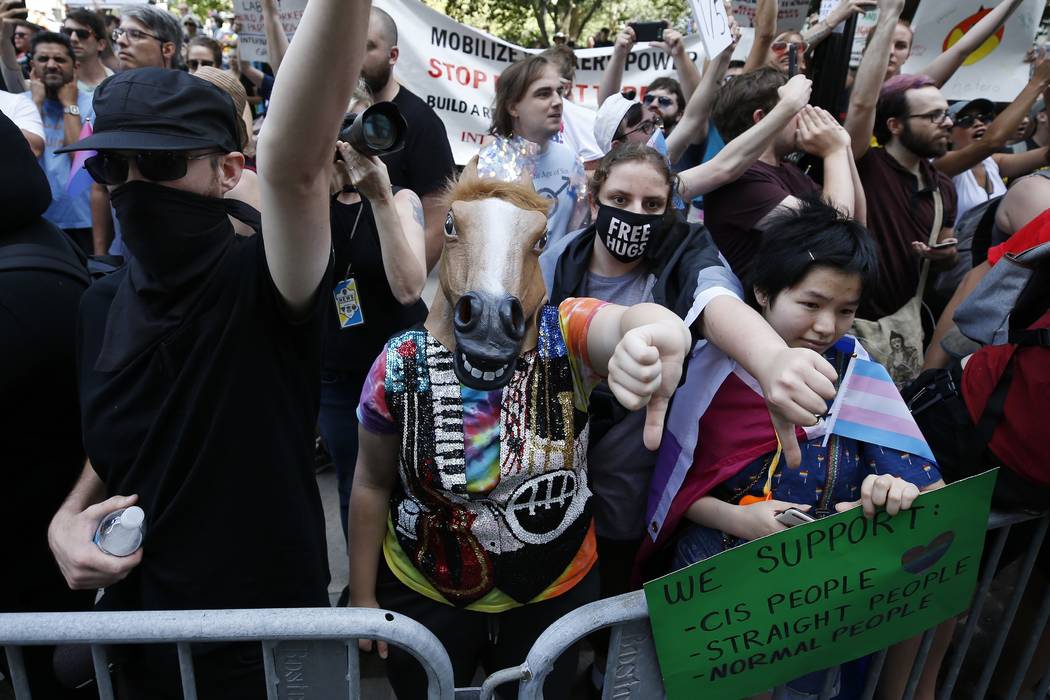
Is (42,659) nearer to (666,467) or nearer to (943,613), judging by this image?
(666,467)

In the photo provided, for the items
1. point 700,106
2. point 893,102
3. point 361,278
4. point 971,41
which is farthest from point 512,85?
point 971,41

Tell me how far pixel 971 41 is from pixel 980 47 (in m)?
0.94

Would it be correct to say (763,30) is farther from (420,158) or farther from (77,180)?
(77,180)

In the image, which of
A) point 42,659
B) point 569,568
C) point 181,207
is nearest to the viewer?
point 181,207

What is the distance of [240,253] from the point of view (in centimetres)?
142

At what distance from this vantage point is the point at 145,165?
132cm

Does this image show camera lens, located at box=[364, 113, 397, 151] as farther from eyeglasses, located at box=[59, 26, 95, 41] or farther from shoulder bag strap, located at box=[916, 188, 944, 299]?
eyeglasses, located at box=[59, 26, 95, 41]

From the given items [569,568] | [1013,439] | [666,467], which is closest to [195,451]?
[569,568]

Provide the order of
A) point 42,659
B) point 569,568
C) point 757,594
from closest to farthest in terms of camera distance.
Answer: point 757,594
point 569,568
point 42,659

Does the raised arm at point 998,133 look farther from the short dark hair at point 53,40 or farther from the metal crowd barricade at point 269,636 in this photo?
the short dark hair at point 53,40

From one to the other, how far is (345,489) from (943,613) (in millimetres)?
2159

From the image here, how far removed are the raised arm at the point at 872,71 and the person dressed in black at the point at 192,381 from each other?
7.72 ft

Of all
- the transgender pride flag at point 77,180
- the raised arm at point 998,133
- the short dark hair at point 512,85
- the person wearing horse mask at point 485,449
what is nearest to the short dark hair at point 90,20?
the transgender pride flag at point 77,180

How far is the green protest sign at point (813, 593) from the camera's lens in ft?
4.72
